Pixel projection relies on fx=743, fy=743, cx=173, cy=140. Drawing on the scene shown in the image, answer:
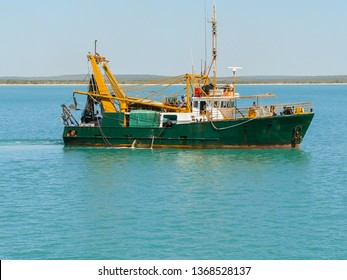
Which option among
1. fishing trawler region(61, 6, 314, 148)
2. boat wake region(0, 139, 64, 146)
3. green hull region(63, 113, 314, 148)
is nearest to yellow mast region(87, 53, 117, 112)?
fishing trawler region(61, 6, 314, 148)

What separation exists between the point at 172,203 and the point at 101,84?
19503 mm

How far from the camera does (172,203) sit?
30688mm

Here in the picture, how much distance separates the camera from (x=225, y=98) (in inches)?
1806

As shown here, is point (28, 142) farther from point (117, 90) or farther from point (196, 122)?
point (196, 122)

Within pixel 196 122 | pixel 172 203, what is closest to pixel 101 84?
pixel 196 122

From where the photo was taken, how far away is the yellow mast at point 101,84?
48.0m

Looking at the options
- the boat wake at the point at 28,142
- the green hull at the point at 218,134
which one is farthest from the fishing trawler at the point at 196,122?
the boat wake at the point at 28,142

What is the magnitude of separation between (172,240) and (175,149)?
2092 cm

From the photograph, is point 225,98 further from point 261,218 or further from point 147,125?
point 261,218

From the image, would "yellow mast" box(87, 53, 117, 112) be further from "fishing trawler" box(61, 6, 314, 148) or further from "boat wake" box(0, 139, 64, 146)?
"boat wake" box(0, 139, 64, 146)

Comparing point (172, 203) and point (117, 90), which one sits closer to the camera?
point (172, 203)

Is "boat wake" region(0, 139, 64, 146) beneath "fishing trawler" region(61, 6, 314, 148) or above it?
beneath

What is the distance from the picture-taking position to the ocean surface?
24.5 meters

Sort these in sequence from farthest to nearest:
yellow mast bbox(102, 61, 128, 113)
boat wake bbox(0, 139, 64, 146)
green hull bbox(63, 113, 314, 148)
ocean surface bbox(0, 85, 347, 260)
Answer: boat wake bbox(0, 139, 64, 146) < yellow mast bbox(102, 61, 128, 113) < green hull bbox(63, 113, 314, 148) < ocean surface bbox(0, 85, 347, 260)
